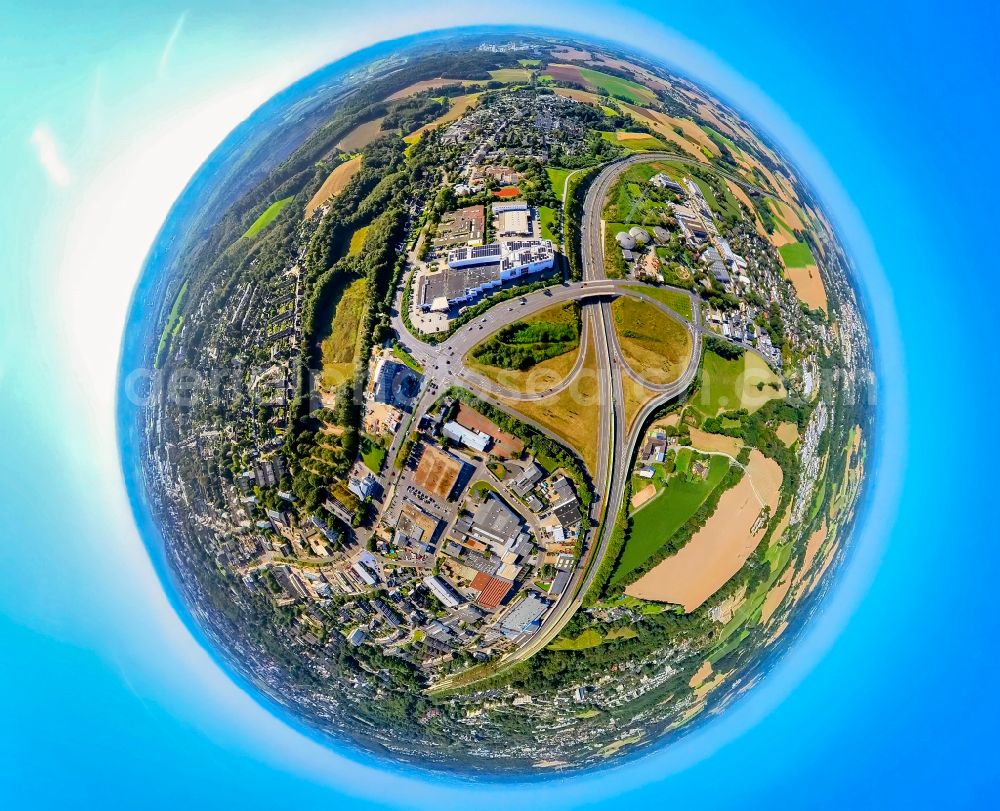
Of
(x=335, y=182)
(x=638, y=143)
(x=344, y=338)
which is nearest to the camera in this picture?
(x=344, y=338)

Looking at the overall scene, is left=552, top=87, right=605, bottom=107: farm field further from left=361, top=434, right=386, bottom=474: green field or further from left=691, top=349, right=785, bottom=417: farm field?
Result: left=361, top=434, right=386, bottom=474: green field

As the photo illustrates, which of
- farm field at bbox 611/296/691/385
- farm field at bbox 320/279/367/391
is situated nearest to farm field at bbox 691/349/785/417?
farm field at bbox 611/296/691/385

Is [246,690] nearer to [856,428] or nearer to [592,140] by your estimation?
[592,140]

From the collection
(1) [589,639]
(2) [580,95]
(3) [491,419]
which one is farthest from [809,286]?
(1) [589,639]

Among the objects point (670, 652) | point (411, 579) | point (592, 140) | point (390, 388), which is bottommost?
point (670, 652)

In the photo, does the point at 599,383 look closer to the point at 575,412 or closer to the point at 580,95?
the point at 575,412

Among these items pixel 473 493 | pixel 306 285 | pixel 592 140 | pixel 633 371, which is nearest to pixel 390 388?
pixel 473 493

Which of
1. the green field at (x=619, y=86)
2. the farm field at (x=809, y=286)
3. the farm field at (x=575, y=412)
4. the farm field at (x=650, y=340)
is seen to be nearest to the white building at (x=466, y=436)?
the farm field at (x=575, y=412)
